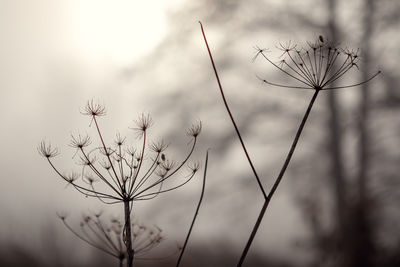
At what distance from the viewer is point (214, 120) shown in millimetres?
1680

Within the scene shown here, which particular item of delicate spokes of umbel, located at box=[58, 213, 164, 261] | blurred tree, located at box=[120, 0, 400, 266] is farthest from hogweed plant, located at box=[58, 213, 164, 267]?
blurred tree, located at box=[120, 0, 400, 266]

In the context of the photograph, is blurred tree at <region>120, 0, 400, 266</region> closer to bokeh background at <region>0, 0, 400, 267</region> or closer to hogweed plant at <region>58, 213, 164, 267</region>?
bokeh background at <region>0, 0, 400, 267</region>

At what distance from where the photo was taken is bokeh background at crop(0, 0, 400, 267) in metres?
1.64

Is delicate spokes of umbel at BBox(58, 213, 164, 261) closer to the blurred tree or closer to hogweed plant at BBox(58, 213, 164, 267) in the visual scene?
hogweed plant at BBox(58, 213, 164, 267)

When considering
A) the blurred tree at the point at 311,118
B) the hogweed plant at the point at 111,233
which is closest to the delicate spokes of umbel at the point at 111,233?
the hogweed plant at the point at 111,233

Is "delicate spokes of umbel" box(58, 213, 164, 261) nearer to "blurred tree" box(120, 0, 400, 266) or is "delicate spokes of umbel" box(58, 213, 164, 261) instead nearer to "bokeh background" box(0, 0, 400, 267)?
"bokeh background" box(0, 0, 400, 267)

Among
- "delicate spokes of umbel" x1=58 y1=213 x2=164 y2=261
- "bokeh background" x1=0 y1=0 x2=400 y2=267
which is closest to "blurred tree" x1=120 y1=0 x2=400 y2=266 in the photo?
"bokeh background" x1=0 y1=0 x2=400 y2=267

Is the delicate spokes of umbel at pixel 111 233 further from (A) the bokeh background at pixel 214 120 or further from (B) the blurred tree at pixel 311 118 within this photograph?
(B) the blurred tree at pixel 311 118

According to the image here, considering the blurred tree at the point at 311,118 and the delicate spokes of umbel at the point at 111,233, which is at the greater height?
the blurred tree at the point at 311,118

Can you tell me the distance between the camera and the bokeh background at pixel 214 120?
164 cm

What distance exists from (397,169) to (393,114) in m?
0.22

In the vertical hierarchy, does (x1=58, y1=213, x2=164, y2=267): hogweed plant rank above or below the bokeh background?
below

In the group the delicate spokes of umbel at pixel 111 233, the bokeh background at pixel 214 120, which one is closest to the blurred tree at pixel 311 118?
the bokeh background at pixel 214 120

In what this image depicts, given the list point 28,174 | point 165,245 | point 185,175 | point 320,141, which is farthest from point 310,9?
point 28,174
